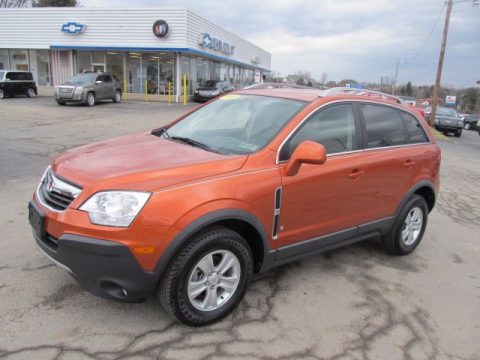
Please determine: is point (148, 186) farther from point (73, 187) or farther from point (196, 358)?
point (196, 358)

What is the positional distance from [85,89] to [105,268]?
2073cm

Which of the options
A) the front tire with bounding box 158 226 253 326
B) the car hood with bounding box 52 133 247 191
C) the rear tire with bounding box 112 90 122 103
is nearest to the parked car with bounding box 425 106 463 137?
the rear tire with bounding box 112 90 122 103

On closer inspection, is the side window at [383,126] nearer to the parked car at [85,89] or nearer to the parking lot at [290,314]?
the parking lot at [290,314]

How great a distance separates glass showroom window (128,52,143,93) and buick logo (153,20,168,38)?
9.31 ft

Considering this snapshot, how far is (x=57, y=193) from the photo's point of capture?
3.07m

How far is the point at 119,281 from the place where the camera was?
2758mm

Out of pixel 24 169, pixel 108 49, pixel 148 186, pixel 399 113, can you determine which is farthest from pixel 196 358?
pixel 108 49

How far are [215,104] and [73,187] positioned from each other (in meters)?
2.02

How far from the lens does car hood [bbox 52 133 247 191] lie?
9.36 feet

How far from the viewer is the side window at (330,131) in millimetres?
3559

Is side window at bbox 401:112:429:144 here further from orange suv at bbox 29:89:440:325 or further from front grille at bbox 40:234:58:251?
front grille at bbox 40:234:58:251

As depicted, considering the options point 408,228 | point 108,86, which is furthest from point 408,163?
point 108,86

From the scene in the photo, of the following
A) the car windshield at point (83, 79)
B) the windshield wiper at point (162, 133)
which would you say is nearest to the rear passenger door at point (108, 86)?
the car windshield at point (83, 79)

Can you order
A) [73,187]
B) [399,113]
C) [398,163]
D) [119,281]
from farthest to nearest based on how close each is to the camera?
[399,113] → [398,163] → [73,187] → [119,281]
